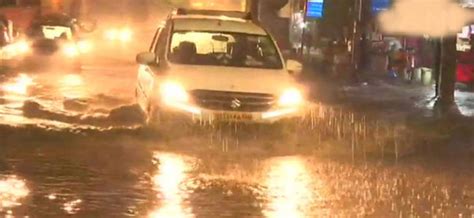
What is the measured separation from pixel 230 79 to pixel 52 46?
52.5 ft

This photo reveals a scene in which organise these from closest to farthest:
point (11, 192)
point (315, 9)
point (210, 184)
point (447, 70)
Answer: point (11, 192), point (210, 184), point (447, 70), point (315, 9)

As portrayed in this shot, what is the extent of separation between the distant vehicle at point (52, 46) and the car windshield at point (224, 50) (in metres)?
14.0

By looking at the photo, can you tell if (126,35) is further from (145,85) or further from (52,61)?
(145,85)

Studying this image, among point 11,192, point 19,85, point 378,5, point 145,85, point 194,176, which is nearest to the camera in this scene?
point 11,192

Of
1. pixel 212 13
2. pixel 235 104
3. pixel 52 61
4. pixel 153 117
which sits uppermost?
pixel 212 13

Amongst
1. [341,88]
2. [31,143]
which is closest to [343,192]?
[31,143]

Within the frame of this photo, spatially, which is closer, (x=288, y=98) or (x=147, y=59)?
(x=288, y=98)

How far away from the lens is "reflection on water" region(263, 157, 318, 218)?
32.4 feet

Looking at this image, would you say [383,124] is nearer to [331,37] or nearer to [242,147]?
[242,147]

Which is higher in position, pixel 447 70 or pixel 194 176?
pixel 194 176

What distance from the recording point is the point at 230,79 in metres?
14.3

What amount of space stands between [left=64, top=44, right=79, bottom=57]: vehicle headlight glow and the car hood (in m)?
15.9

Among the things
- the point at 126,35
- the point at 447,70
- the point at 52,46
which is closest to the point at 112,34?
the point at 126,35

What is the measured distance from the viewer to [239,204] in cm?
1016
